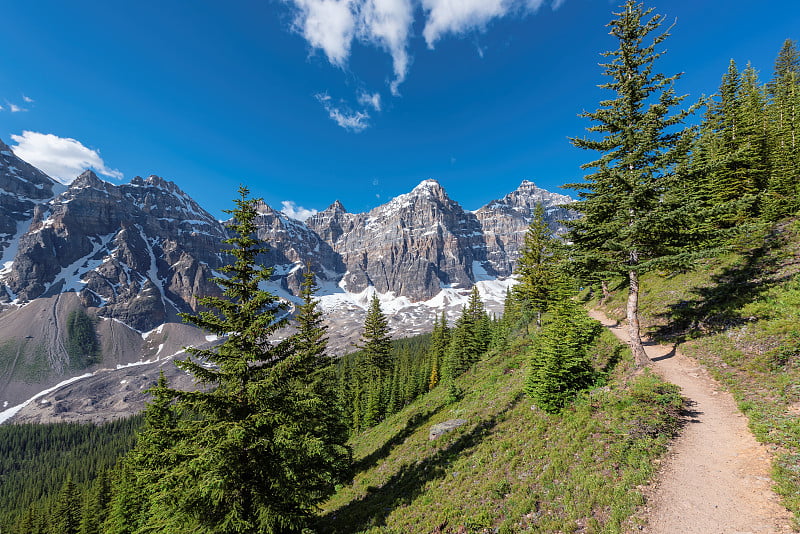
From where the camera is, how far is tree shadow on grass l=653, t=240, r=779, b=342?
16672 mm

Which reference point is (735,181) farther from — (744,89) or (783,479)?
(783,479)

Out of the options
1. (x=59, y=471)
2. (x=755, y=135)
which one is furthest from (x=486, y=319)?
(x=59, y=471)

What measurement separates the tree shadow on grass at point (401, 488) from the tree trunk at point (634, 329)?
6.16 m

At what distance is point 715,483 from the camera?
8.12 metres

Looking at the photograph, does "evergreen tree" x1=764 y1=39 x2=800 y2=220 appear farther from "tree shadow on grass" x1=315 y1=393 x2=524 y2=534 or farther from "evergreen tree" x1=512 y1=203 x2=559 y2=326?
"tree shadow on grass" x1=315 y1=393 x2=524 y2=534

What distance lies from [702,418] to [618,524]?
6.14 m

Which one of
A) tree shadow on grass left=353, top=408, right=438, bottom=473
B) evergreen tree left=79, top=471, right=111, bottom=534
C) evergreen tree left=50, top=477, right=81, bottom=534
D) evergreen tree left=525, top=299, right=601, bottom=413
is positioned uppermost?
evergreen tree left=525, top=299, right=601, bottom=413

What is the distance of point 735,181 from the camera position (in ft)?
92.7

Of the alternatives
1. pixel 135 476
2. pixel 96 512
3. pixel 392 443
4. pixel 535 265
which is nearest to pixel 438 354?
pixel 535 265

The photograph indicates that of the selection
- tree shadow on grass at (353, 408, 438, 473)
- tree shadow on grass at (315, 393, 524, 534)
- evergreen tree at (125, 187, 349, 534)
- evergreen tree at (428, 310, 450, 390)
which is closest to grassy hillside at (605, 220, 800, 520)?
tree shadow on grass at (315, 393, 524, 534)

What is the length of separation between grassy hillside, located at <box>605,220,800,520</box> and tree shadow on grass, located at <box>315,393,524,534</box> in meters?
9.33

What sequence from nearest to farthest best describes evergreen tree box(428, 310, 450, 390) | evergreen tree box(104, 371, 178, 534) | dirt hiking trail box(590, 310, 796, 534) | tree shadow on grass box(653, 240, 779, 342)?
dirt hiking trail box(590, 310, 796, 534) → tree shadow on grass box(653, 240, 779, 342) → evergreen tree box(104, 371, 178, 534) → evergreen tree box(428, 310, 450, 390)

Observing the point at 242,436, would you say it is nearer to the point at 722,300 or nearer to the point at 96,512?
the point at 722,300

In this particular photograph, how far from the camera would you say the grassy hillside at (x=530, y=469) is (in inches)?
349
